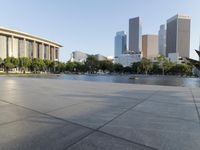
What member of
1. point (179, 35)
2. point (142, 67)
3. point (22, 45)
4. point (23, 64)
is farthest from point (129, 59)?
point (23, 64)

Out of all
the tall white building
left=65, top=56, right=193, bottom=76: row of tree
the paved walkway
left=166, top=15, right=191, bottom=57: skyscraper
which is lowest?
the paved walkway

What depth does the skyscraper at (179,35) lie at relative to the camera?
165125 mm

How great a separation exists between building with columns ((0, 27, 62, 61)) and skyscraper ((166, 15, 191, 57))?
107 meters

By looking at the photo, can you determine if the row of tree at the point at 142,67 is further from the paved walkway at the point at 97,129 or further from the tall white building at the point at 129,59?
the paved walkway at the point at 97,129

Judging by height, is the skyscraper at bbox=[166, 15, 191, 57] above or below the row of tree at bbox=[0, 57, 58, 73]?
above

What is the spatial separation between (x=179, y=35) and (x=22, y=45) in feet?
441

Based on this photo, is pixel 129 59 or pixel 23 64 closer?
pixel 23 64

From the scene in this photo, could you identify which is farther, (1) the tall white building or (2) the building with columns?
(1) the tall white building

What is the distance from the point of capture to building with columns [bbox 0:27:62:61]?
3991 inches

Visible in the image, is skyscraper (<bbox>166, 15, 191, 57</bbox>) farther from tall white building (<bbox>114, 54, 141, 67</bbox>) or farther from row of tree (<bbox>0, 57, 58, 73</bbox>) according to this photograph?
row of tree (<bbox>0, 57, 58, 73</bbox>)

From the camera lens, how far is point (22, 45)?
112m

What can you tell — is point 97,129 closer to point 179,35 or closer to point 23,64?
point 23,64

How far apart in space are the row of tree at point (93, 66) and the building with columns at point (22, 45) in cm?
1450

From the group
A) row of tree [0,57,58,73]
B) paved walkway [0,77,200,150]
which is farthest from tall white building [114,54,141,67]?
paved walkway [0,77,200,150]
